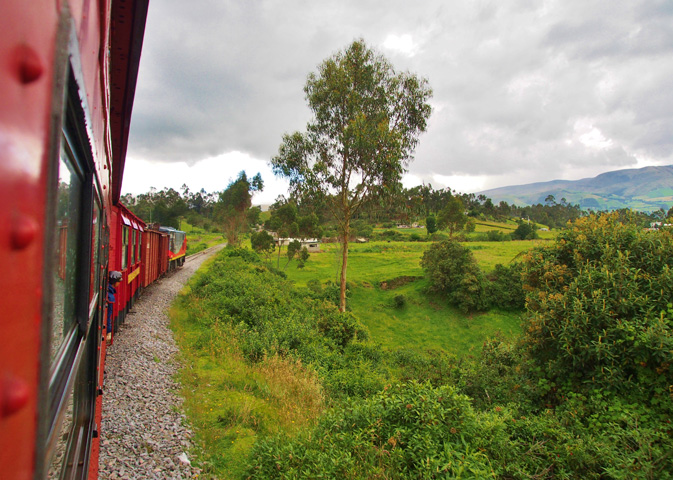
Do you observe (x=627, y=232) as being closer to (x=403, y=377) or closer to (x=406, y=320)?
(x=403, y=377)

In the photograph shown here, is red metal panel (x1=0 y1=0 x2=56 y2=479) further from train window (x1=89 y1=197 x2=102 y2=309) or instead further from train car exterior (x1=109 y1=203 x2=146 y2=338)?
train car exterior (x1=109 y1=203 x2=146 y2=338)

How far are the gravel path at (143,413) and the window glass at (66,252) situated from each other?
11.5ft

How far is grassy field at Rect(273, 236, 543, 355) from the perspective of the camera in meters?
19.8

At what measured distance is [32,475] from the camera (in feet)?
1.60

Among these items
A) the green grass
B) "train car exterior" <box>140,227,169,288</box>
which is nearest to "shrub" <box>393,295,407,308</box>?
"train car exterior" <box>140,227,169,288</box>

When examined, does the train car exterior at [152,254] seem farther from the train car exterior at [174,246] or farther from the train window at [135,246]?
the train car exterior at [174,246]

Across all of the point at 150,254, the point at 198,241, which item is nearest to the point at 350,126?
the point at 150,254

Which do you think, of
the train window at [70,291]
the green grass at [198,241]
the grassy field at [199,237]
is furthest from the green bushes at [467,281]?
the grassy field at [199,237]

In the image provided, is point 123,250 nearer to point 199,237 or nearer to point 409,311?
point 409,311

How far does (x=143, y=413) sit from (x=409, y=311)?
824 inches

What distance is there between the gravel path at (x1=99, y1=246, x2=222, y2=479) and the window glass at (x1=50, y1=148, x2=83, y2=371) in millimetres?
3499

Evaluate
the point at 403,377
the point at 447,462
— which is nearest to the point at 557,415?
the point at 447,462

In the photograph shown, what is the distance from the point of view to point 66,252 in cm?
136

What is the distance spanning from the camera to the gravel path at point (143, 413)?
4172mm
